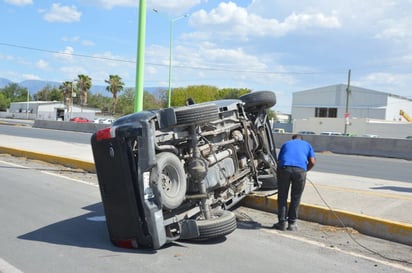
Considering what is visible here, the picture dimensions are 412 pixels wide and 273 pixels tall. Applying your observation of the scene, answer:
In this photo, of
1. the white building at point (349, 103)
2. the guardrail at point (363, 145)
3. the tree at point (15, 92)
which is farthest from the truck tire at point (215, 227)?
the tree at point (15, 92)

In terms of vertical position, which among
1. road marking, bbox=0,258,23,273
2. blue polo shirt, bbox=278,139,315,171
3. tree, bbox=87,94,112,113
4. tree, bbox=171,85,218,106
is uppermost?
tree, bbox=171,85,218,106

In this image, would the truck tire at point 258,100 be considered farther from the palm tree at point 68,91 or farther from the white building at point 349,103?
the palm tree at point 68,91

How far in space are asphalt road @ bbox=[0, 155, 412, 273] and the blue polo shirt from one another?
98cm

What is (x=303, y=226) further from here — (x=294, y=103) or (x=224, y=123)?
(x=294, y=103)

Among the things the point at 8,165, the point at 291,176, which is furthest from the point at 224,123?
the point at 8,165

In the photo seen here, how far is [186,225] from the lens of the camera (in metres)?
5.39

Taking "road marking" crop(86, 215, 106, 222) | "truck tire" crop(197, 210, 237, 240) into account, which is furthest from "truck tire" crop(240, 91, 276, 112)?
"road marking" crop(86, 215, 106, 222)

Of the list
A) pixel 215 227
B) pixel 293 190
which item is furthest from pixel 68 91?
pixel 215 227

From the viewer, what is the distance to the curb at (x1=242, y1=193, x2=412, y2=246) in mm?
6023

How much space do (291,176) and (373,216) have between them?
1.34 metres

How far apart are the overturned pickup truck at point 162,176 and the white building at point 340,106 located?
182 feet

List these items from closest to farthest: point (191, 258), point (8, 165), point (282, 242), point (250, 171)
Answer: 1. point (191, 258)
2. point (282, 242)
3. point (250, 171)
4. point (8, 165)

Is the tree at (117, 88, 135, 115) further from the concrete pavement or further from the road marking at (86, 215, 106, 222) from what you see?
the road marking at (86, 215, 106, 222)

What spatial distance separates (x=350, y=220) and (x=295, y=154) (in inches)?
50.0
